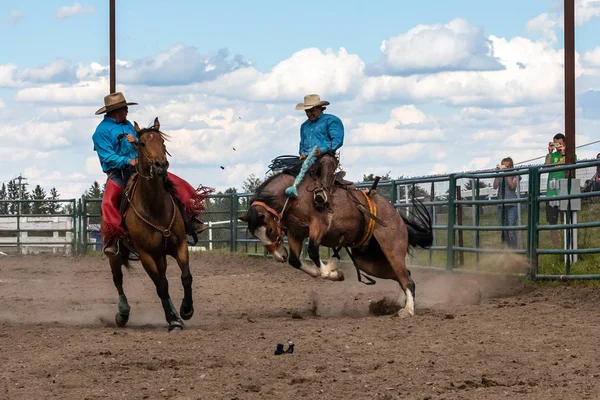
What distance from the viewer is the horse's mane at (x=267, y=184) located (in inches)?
392

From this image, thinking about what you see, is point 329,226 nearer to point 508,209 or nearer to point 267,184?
point 267,184

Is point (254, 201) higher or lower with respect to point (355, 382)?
higher

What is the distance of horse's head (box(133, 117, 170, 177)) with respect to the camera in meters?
8.78

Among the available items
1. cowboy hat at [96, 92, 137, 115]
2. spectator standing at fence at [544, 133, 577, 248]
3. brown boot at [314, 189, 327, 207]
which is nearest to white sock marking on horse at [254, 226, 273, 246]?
brown boot at [314, 189, 327, 207]

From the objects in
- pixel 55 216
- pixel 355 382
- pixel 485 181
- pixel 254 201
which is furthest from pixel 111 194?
pixel 55 216

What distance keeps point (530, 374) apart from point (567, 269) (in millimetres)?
5451

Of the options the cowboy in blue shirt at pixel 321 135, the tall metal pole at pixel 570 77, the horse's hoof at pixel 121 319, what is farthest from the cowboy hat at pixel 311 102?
the tall metal pole at pixel 570 77

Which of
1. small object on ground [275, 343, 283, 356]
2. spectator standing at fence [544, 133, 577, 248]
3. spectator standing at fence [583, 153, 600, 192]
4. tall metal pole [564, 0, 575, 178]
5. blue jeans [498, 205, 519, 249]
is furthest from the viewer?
tall metal pole [564, 0, 575, 178]

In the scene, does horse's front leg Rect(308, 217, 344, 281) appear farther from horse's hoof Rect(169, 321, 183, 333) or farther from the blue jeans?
the blue jeans

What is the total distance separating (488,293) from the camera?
1196 centimetres

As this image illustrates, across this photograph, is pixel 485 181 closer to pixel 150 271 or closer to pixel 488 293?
pixel 488 293

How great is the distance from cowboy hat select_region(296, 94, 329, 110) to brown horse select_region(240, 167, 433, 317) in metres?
0.73

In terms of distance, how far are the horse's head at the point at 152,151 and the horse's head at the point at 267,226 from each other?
4.15 ft

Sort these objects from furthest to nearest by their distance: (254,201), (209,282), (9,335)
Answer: (209,282), (254,201), (9,335)
